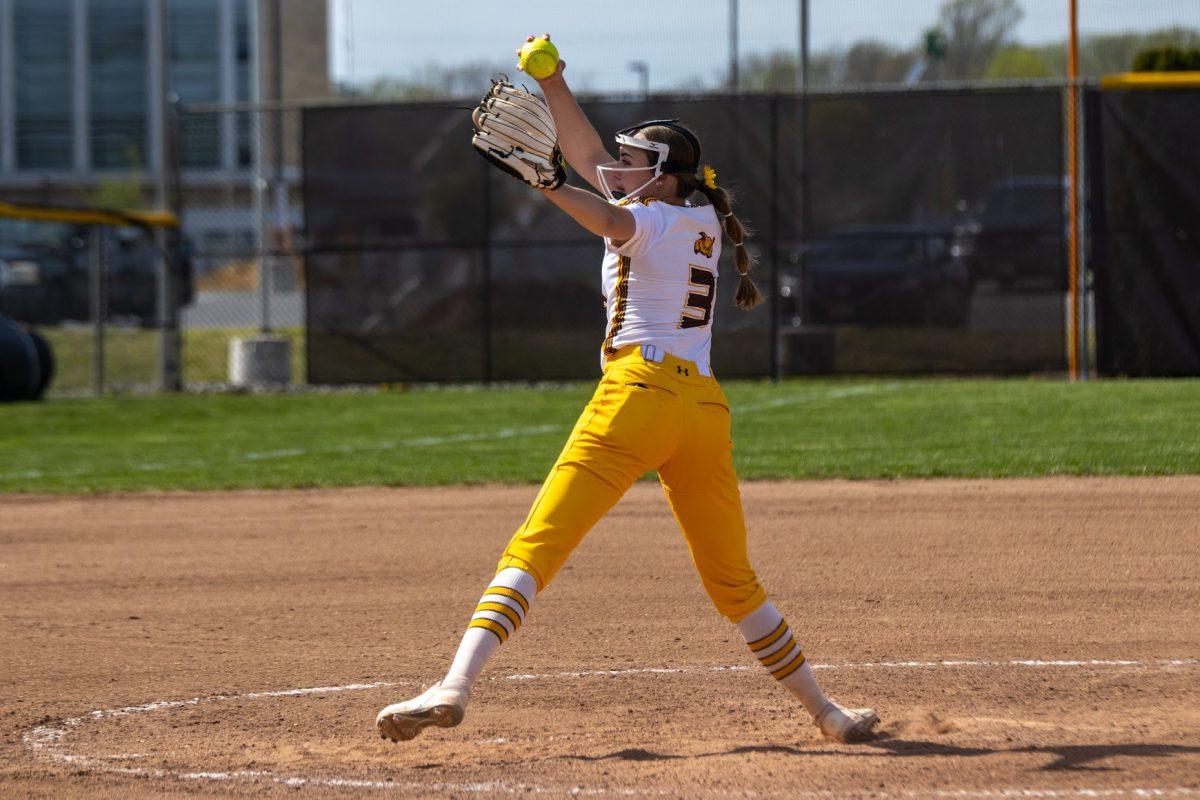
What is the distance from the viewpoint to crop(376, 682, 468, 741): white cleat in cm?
424

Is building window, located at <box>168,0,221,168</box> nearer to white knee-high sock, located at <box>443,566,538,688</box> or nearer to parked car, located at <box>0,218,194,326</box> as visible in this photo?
parked car, located at <box>0,218,194,326</box>

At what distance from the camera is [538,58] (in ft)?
14.5

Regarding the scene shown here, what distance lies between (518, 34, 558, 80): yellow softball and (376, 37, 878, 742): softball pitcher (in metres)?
0.07

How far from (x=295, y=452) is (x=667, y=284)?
8.58m

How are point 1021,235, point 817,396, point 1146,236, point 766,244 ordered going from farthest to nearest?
point 766,244 < point 1021,235 < point 1146,236 < point 817,396

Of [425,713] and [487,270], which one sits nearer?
[425,713]

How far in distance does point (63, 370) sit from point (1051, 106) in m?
14.0

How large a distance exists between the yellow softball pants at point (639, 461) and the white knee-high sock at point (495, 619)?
0.17ft

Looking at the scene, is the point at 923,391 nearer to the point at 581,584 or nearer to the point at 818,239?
the point at 818,239

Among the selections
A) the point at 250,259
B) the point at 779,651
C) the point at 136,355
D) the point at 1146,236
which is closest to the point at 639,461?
the point at 779,651

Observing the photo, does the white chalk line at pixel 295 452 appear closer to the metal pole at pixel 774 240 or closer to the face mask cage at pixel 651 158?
the metal pole at pixel 774 240

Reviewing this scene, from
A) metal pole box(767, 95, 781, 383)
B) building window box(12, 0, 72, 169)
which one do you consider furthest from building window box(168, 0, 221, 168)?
metal pole box(767, 95, 781, 383)

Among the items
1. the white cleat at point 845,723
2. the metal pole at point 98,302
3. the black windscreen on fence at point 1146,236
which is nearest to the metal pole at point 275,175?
the metal pole at point 98,302

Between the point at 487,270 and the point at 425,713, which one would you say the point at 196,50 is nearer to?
the point at 487,270
